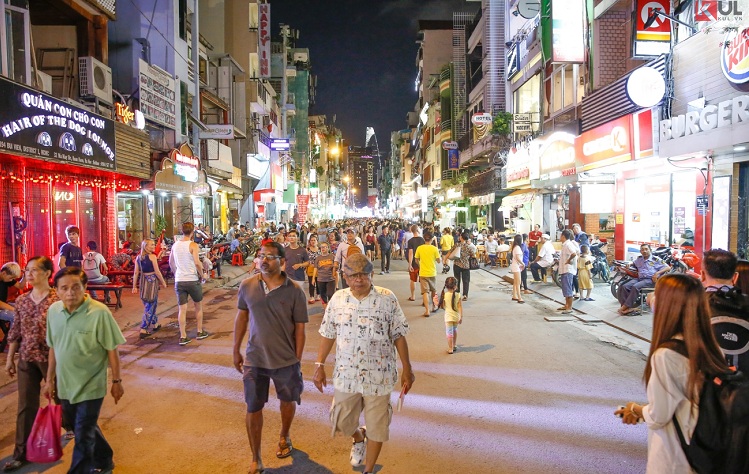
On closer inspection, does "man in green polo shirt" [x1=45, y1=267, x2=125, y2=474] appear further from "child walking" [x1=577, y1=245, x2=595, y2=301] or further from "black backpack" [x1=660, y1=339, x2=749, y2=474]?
"child walking" [x1=577, y1=245, x2=595, y2=301]

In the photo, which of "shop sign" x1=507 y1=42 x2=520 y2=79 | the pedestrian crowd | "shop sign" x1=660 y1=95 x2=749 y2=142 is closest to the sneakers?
the pedestrian crowd

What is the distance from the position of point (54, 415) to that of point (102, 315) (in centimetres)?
83

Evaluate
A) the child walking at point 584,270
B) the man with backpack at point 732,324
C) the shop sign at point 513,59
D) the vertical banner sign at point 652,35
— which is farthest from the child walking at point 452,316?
the shop sign at point 513,59

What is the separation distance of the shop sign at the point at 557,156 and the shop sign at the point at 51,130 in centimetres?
1370

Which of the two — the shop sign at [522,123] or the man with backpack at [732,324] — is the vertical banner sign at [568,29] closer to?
the shop sign at [522,123]

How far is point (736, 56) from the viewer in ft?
31.4

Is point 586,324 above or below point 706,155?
below

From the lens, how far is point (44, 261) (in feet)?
15.2

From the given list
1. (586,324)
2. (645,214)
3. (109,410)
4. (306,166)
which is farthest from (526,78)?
(306,166)

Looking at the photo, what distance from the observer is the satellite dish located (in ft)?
73.0

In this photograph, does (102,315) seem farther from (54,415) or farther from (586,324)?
(586,324)

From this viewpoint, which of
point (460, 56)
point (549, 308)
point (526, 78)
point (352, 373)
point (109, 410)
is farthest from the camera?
point (460, 56)

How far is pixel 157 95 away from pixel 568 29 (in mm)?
14467

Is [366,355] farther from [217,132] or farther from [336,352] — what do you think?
[217,132]
